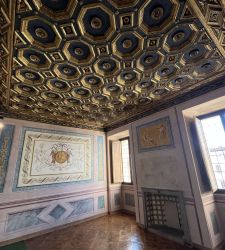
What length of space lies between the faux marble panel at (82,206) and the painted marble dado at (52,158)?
78 cm

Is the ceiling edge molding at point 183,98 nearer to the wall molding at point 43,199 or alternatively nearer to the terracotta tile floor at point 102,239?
the wall molding at point 43,199

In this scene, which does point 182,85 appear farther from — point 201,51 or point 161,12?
point 161,12

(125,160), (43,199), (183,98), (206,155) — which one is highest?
(183,98)

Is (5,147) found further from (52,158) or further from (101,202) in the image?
Answer: (101,202)

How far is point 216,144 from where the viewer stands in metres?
3.86

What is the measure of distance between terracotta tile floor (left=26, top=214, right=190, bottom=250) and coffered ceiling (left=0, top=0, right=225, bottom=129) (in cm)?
366

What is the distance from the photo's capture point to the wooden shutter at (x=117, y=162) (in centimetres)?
643

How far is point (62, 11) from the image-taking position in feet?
5.79

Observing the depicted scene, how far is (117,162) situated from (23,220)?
3928 millimetres

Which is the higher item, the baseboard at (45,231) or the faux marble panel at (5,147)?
the faux marble panel at (5,147)

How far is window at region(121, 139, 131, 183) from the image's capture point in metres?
6.43

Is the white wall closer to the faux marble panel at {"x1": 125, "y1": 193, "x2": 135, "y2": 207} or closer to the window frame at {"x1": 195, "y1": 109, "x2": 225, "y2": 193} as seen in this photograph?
the window frame at {"x1": 195, "y1": 109, "x2": 225, "y2": 193}

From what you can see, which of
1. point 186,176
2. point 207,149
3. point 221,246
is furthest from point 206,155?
point 221,246

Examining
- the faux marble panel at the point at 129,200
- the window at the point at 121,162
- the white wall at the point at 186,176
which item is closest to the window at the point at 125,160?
the window at the point at 121,162
